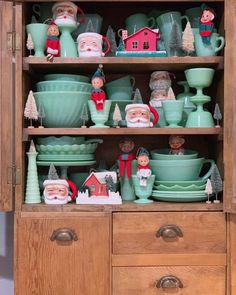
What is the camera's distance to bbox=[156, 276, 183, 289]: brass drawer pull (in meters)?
1.42

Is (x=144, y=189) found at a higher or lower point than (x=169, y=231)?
higher

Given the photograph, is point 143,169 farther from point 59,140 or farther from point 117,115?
point 59,140

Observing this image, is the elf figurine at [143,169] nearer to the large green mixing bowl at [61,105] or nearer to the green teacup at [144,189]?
the green teacup at [144,189]

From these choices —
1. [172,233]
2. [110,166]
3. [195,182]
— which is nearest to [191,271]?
[172,233]

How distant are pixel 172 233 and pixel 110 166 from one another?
48 centimetres

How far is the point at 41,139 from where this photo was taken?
5.20ft

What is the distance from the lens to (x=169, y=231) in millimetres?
1419

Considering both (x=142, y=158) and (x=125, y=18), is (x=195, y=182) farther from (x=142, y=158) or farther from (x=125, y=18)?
(x=125, y=18)

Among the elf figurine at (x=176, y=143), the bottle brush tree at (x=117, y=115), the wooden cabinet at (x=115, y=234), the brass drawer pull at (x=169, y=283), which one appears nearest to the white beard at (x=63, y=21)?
the wooden cabinet at (x=115, y=234)

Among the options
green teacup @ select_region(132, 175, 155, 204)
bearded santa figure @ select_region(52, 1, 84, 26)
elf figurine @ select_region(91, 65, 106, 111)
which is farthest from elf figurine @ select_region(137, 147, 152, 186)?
bearded santa figure @ select_region(52, 1, 84, 26)

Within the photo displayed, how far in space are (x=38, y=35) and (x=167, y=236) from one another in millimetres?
836

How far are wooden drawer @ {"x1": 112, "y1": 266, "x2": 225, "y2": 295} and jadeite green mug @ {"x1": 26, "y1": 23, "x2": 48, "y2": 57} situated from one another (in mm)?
812

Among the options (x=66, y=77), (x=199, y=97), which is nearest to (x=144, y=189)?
(x=199, y=97)

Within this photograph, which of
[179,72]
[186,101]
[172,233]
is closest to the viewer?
[172,233]
